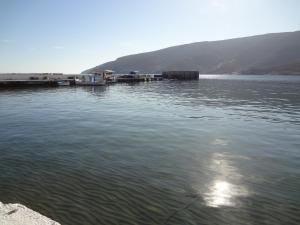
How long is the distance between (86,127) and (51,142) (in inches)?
183

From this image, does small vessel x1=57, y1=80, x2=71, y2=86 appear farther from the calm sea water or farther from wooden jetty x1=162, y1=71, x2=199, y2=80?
wooden jetty x1=162, y1=71, x2=199, y2=80

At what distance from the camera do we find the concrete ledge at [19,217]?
634 cm

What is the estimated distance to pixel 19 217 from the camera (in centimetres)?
657

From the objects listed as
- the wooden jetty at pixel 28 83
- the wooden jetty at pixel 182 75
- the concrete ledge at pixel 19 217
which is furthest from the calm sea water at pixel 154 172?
the wooden jetty at pixel 182 75

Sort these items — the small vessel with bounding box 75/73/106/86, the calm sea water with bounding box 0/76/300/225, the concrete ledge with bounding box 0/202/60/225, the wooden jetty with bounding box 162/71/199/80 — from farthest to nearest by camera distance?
the wooden jetty with bounding box 162/71/199/80 → the small vessel with bounding box 75/73/106/86 → the calm sea water with bounding box 0/76/300/225 → the concrete ledge with bounding box 0/202/60/225

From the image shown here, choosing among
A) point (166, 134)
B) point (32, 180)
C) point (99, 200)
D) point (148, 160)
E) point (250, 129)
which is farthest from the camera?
point (250, 129)

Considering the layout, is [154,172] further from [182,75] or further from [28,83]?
[182,75]

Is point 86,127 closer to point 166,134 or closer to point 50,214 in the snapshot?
point 166,134

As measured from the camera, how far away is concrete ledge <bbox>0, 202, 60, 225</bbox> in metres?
6.34

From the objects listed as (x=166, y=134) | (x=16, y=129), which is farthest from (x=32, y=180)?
(x=16, y=129)

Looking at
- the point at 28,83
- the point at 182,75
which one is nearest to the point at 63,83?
the point at 28,83

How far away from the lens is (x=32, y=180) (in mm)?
10469

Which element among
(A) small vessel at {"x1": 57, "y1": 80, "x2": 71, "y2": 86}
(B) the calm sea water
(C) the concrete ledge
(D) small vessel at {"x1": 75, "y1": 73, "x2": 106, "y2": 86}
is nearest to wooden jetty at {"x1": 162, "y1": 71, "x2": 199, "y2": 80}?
(D) small vessel at {"x1": 75, "y1": 73, "x2": 106, "y2": 86}

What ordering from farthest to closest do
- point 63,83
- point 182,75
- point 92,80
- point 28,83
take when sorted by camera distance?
point 182,75
point 92,80
point 63,83
point 28,83
